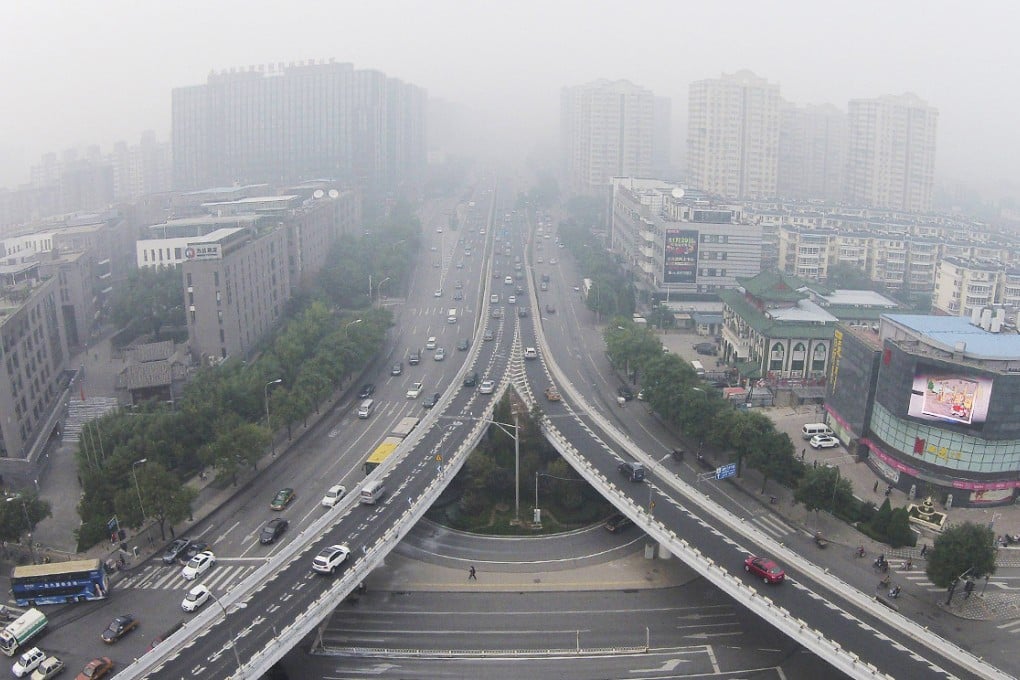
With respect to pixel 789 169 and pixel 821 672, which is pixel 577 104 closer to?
pixel 789 169

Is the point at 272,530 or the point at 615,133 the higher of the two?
the point at 615,133

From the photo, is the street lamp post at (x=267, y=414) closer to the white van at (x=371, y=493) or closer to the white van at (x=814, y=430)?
the white van at (x=371, y=493)

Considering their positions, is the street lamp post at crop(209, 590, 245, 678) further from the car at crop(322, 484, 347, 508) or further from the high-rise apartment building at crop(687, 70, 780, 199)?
the high-rise apartment building at crop(687, 70, 780, 199)

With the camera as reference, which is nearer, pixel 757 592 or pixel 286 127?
pixel 757 592

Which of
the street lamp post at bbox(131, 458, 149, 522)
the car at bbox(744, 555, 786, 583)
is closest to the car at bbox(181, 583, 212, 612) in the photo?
the street lamp post at bbox(131, 458, 149, 522)

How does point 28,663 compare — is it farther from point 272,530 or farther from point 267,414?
point 267,414

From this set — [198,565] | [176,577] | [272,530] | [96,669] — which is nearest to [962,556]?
[272,530]
